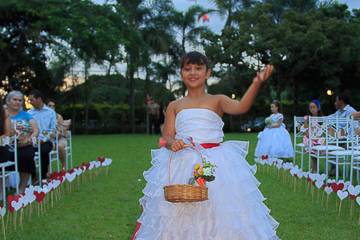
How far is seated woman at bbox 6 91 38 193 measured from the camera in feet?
25.0

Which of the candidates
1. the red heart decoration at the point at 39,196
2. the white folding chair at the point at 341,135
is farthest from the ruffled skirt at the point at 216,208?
the white folding chair at the point at 341,135

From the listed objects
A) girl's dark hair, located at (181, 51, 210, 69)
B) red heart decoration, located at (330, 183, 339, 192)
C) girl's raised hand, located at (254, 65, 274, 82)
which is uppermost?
girl's dark hair, located at (181, 51, 210, 69)

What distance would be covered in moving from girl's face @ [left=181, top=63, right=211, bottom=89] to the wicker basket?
0.86m

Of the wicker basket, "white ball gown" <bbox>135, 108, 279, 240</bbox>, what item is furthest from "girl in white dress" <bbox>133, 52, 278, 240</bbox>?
the wicker basket

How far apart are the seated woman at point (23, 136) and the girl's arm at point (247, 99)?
4.46m

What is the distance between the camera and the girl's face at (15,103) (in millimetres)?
7637

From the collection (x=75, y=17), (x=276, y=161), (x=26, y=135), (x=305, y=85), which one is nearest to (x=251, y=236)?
(x=26, y=135)

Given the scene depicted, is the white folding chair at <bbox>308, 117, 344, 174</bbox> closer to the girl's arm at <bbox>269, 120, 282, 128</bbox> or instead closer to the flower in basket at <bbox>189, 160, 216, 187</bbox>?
the girl's arm at <bbox>269, 120, 282, 128</bbox>

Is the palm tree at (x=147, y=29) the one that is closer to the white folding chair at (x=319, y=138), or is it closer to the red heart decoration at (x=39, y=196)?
the white folding chair at (x=319, y=138)

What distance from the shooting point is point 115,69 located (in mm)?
31172

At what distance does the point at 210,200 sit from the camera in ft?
12.1

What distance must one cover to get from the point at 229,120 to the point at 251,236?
94.1 ft

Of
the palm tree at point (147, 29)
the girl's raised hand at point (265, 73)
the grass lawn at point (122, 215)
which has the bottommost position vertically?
the grass lawn at point (122, 215)

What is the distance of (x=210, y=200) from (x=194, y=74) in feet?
3.06
